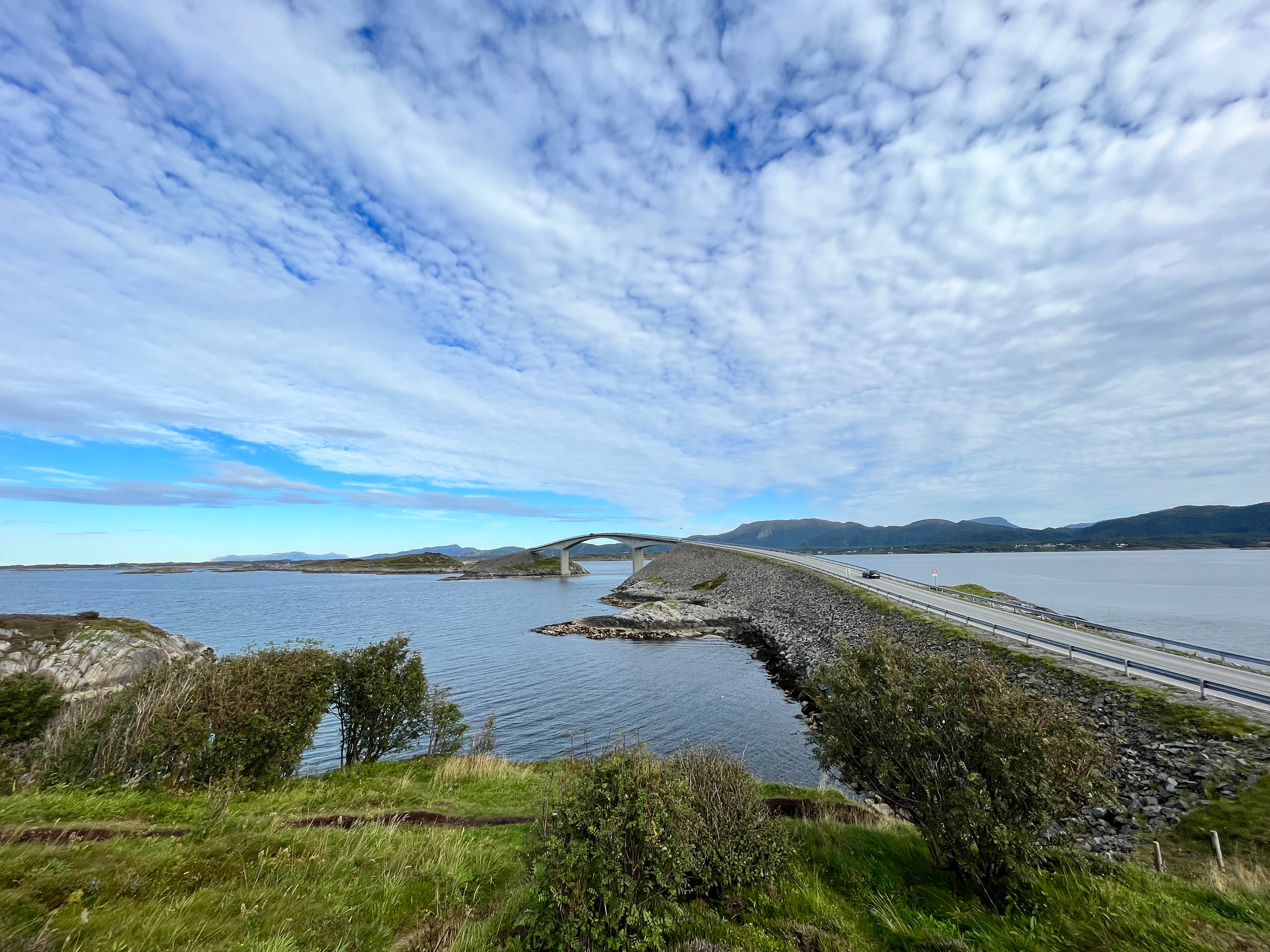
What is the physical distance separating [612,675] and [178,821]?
96.8 feet

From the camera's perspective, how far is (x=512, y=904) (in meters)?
7.77

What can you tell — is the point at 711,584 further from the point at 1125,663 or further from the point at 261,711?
the point at 261,711

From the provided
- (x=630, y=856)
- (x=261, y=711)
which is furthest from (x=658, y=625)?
(x=630, y=856)

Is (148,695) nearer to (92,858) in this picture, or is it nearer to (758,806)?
(92,858)

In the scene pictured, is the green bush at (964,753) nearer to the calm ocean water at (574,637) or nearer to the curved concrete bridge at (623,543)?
the calm ocean water at (574,637)

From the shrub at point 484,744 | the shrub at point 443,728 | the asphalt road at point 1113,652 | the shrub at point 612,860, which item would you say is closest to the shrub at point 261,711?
the shrub at point 443,728

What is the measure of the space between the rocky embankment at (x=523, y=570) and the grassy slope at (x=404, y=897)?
156m

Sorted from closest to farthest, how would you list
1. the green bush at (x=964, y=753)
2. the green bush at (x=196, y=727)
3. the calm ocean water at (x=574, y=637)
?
1. the green bush at (x=964, y=753)
2. the green bush at (x=196, y=727)
3. the calm ocean water at (x=574, y=637)

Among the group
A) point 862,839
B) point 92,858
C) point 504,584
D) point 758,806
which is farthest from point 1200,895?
point 504,584

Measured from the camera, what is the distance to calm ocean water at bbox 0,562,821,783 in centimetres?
2578

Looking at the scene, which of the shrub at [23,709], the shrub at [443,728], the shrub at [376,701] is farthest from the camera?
the shrub at [443,728]

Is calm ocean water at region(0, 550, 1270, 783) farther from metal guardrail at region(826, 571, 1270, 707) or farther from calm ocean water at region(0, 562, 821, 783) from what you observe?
metal guardrail at region(826, 571, 1270, 707)

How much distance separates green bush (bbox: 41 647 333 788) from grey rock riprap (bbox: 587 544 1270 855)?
1645cm

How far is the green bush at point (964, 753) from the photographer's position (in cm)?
833
